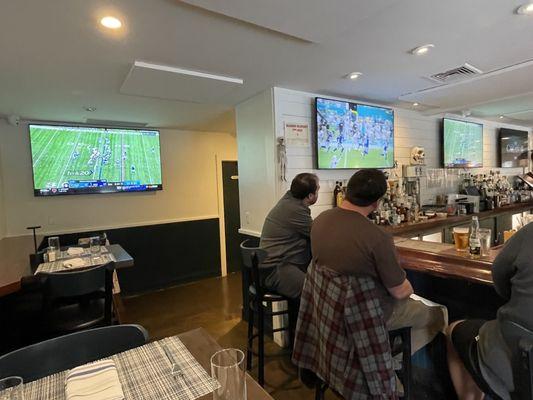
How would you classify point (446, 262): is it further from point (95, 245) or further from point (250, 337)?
point (95, 245)

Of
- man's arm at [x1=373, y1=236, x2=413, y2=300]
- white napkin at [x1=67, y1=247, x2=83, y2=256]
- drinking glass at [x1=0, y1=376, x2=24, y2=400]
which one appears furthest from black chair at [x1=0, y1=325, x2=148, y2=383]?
white napkin at [x1=67, y1=247, x2=83, y2=256]

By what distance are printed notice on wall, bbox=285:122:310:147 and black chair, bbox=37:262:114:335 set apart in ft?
6.00

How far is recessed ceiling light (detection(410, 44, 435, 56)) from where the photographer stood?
205cm

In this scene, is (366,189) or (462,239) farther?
(462,239)

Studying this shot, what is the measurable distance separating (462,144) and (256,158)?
332cm

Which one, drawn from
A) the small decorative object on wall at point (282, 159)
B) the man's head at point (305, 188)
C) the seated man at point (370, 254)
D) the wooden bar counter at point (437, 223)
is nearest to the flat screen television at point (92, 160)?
the small decorative object on wall at point (282, 159)

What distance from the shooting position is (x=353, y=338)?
1.34 m

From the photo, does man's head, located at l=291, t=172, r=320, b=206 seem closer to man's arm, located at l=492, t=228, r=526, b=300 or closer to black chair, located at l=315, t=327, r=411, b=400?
black chair, located at l=315, t=327, r=411, b=400

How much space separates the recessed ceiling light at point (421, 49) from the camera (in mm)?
2055

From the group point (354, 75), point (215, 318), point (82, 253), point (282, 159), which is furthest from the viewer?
point (215, 318)

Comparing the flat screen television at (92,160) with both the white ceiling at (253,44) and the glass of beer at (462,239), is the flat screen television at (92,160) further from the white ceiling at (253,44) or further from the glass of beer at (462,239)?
the glass of beer at (462,239)

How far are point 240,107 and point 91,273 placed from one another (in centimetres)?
217

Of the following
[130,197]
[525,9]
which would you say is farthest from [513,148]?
[130,197]

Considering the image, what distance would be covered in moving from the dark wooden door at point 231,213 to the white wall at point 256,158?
65.3 inches
